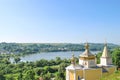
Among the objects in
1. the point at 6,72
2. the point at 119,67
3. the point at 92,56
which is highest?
the point at 92,56

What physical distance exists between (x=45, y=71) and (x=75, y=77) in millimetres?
18298

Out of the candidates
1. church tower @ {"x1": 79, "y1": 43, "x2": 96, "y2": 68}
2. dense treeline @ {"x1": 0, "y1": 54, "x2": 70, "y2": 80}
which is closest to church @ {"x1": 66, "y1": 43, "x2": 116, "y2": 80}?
church tower @ {"x1": 79, "y1": 43, "x2": 96, "y2": 68}

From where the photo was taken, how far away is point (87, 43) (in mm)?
19000

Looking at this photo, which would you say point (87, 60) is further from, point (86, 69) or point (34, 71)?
point (34, 71)

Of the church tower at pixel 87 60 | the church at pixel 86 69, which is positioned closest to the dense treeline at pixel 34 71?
the church at pixel 86 69

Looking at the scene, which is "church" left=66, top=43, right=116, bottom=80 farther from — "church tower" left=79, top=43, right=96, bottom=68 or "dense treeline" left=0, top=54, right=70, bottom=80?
"dense treeline" left=0, top=54, right=70, bottom=80

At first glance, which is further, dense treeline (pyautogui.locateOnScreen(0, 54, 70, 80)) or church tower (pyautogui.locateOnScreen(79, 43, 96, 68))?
dense treeline (pyautogui.locateOnScreen(0, 54, 70, 80))

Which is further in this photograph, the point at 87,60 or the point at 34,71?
the point at 34,71

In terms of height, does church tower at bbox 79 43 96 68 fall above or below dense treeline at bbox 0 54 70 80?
above

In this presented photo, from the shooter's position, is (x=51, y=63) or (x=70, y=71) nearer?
(x=70, y=71)

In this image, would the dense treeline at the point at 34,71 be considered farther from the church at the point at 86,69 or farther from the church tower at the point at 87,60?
the church tower at the point at 87,60

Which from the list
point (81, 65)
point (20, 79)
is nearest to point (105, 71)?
point (81, 65)

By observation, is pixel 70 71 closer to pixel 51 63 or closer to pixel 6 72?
pixel 6 72

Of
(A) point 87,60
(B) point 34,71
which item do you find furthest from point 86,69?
(B) point 34,71
